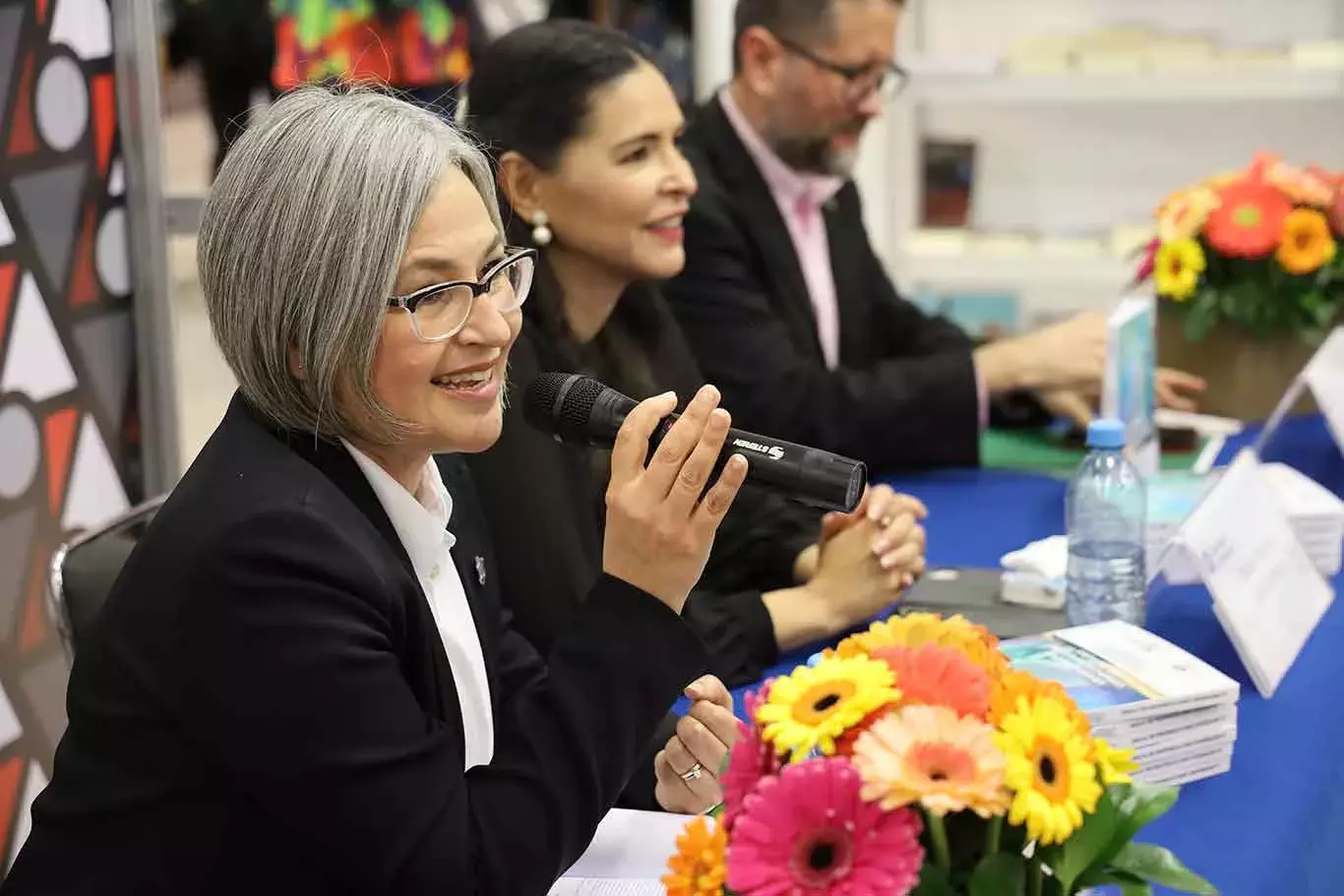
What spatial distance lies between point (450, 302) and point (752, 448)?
0.24m

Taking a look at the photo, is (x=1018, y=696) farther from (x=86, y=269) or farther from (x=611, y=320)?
(x=86, y=269)

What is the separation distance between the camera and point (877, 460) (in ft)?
8.39

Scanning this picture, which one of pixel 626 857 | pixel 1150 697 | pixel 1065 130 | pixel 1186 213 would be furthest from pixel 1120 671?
pixel 1065 130

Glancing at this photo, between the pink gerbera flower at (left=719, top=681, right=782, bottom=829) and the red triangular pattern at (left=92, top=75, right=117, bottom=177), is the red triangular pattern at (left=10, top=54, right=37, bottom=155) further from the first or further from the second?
the pink gerbera flower at (left=719, top=681, right=782, bottom=829)

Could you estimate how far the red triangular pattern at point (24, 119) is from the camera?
208 centimetres

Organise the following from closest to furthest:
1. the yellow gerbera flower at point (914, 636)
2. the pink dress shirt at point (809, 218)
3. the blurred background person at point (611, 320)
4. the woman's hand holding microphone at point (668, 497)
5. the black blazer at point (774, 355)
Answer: the yellow gerbera flower at point (914, 636)
the woman's hand holding microphone at point (668, 497)
the blurred background person at point (611, 320)
the black blazer at point (774, 355)
the pink dress shirt at point (809, 218)

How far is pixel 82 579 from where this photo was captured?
5.23ft

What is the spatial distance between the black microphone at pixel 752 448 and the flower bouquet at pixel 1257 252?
5.34 feet

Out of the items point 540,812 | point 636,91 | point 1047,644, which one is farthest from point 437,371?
point 636,91

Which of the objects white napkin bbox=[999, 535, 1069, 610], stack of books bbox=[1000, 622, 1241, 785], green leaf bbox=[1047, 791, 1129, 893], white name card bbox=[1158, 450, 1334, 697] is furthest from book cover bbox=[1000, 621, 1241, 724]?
green leaf bbox=[1047, 791, 1129, 893]

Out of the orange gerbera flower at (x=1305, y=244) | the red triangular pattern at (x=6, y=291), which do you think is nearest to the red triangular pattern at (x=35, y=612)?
the red triangular pattern at (x=6, y=291)

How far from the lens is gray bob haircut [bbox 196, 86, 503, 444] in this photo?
3.63 feet

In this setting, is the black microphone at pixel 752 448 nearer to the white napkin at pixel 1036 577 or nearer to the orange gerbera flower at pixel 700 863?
the orange gerbera flower at pixel 700 863

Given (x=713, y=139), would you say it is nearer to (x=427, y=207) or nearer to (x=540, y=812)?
(x=427, y=207)
